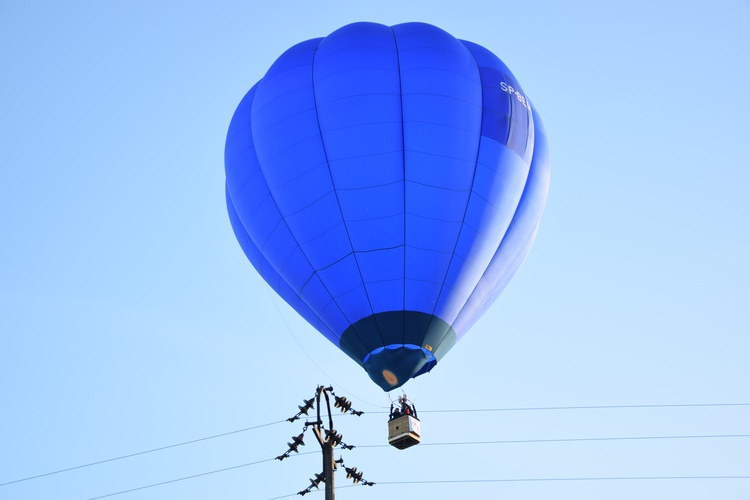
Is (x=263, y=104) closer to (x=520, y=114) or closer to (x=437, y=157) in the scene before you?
(x=437, y=157)

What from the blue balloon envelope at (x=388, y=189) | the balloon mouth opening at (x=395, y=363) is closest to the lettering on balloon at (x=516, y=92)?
the blue balloon envelope at (x=388, y=189)

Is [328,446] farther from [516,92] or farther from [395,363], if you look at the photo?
[516,92]

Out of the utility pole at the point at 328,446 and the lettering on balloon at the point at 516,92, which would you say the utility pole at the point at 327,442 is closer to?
the utility pole at the point at 328,446

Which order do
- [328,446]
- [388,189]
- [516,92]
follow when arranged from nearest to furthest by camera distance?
[328,446]
[388,189]
[516,92]

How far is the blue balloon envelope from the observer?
73.7ft

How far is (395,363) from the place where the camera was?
22188 millimetres

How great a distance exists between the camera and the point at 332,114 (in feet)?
76.7

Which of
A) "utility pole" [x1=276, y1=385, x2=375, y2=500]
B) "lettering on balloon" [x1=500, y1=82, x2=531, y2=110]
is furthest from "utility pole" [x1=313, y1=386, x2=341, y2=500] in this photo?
"lettering on balloon" [x1=500, y1=82, x2=531, y2=110]

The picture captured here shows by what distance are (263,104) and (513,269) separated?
7288 mm

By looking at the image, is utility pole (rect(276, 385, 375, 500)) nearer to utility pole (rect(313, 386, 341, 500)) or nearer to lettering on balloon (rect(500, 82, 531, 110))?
utility pole (rect(313, 386, 341, 500))

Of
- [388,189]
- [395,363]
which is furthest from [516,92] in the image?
[395,363]

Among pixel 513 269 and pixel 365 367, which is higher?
pixel 513 269

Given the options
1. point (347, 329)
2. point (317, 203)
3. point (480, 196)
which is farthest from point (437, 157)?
point (347, 329)

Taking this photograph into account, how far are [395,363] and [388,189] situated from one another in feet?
12.6
